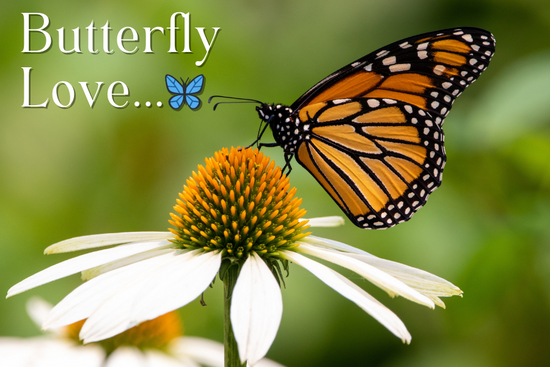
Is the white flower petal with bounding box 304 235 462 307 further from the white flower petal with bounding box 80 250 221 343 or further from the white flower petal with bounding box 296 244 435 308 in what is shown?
the white flower petal with bounding box 80 250 221 343

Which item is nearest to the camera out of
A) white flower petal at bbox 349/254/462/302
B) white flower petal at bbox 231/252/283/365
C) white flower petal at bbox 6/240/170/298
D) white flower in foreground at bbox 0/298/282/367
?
white flower petal at bbox 231/252/283/365

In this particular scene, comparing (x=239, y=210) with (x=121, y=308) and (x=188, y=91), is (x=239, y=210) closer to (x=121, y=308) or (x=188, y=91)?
(x=121, y=308)

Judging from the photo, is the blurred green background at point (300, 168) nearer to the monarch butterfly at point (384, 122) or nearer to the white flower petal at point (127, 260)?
the monarch butterfly at point (384, 122)

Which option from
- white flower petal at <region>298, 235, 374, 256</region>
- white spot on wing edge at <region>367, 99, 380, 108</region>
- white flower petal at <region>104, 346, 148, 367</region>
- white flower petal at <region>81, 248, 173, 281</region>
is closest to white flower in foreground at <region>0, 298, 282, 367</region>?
white flower petal at <region>104, 346, 148, 367</region>

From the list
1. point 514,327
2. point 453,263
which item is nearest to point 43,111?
point 453,263

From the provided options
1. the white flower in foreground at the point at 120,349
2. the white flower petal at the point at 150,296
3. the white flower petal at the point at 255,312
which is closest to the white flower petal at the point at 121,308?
the white flower petal at the point at 150,296

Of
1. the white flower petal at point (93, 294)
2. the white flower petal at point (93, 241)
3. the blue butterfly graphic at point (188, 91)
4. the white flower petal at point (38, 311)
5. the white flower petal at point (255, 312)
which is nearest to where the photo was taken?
the white flower petal at point (255, 312)

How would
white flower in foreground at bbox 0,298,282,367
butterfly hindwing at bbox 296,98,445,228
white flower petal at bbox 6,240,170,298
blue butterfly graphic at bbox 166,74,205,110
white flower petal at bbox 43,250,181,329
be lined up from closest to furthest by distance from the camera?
white flower petal at bbox 43,250,181,329 → white flower petal at bbox 6,240,170,298 → white flower in foreground at bbox 0,298,282,367 → butterfly hindwing at bbox 296,98,445,228 → blue butterfly graphic at bbox 166,74,205,110
